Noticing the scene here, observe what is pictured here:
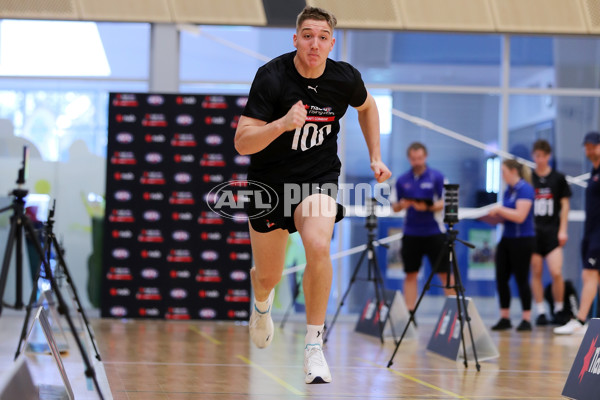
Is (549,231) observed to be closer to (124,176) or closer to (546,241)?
(546,241)

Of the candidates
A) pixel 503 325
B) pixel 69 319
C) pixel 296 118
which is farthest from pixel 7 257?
pixel 503 325

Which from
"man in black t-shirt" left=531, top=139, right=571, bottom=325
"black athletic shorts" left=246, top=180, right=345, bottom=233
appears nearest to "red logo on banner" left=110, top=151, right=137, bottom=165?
"man in black t-shirt" left=531, top=139, right=571, bottom=325

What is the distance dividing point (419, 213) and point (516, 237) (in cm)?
124

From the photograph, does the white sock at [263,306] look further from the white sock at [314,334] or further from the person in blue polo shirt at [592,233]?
the person in blue polo shirt at [592,233]

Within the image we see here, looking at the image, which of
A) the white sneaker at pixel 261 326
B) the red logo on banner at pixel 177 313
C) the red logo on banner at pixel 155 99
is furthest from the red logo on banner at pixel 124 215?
the white sneaker at pixel 261 326

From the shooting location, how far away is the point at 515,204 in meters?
8.90

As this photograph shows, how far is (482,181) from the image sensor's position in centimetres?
1045

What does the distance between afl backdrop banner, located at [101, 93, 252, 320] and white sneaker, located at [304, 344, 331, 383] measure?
17.6 ft

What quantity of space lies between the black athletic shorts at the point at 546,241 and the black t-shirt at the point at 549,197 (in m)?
0.05

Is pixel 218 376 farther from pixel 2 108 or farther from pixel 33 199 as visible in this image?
pixel 2 108

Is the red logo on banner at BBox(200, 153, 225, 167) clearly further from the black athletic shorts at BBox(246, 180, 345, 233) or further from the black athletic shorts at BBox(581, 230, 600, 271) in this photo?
the black athletic shorts at BBox(246, 180, 345, 233)

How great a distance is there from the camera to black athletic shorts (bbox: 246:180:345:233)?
439cm

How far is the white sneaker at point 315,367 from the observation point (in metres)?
3.97

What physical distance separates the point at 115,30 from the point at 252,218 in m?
6.34
